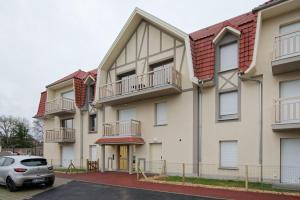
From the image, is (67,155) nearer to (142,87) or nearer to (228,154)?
(142,87)

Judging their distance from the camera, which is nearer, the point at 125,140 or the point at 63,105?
the point at 125,140

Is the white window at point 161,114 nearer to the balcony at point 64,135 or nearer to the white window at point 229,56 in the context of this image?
the white window at point 229,56

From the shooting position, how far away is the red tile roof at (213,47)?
1492cm

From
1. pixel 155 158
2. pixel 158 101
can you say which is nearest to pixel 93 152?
pixel 155 158

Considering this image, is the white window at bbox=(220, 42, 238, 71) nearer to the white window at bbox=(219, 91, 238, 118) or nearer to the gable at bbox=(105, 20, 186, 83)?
the white window at bbox=(219, 91, 238, 118)

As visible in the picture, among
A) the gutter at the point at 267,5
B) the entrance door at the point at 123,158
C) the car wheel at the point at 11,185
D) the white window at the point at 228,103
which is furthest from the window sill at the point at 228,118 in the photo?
the car wheel at the point at 11,185

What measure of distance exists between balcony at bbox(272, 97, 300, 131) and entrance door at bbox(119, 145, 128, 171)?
11.1m

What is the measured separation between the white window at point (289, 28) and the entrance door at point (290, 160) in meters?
5.22

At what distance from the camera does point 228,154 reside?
1574 centimetres

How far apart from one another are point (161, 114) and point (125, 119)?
3418 millimetres

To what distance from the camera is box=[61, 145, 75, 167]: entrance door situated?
26797 mm

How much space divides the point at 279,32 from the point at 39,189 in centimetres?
1363

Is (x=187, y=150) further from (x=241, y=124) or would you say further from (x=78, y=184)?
(x=78, y=184)

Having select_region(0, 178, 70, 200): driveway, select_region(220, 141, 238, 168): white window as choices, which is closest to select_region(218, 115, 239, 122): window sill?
select_region(220, 141, 238, 168): white window
